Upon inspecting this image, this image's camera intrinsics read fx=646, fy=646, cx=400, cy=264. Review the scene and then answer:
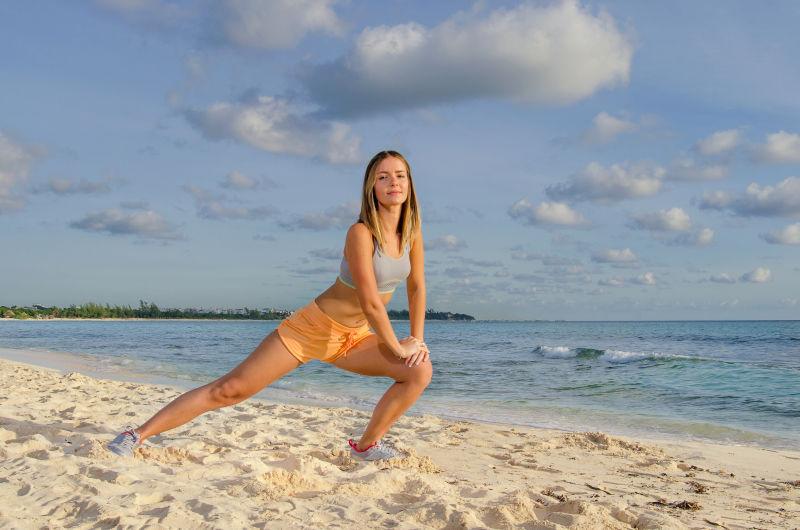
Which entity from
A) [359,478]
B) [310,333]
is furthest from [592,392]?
[310,333]

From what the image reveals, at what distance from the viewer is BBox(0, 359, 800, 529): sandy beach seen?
2.96m

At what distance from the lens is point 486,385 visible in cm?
1136

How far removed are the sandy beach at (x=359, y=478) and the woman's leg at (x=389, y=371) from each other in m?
0.37

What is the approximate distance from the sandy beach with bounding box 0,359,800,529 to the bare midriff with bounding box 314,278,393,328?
886 millimetres

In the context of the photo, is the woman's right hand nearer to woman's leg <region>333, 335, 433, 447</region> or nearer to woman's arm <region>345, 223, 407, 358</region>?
woman's leg <region>333, 335, 433, 447</region>

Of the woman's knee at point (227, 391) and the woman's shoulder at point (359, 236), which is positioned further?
the woman's knee at point (227, 391)

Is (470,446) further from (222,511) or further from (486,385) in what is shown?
(486,385)

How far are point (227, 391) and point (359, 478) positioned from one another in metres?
0.94

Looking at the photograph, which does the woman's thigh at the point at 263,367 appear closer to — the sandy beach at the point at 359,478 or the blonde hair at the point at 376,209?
the sandy beach at the point at 359,478

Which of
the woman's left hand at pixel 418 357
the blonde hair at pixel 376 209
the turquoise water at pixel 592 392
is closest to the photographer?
the blonde hair at pixel 376 209

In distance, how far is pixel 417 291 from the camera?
4.14m

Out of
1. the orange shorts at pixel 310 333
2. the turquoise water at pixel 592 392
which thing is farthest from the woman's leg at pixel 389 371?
the turquoise water at pixel 592 392

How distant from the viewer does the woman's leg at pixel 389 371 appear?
3.93 meters

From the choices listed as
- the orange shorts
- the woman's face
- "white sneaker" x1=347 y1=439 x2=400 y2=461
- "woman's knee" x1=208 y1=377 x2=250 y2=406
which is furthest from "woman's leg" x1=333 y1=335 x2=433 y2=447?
the woman's face
